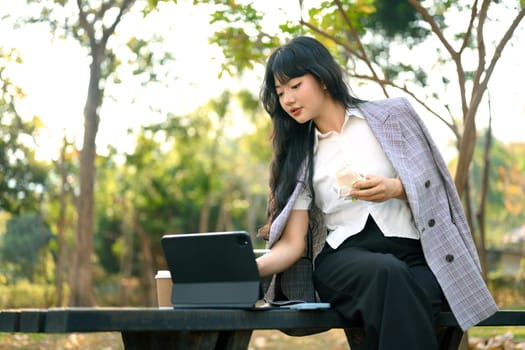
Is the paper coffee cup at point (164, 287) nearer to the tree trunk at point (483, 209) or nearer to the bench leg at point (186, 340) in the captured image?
the bench leg at point (186, 340)

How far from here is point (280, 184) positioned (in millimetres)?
3791

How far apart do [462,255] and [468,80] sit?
8.21 metres

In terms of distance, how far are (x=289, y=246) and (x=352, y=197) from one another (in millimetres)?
374

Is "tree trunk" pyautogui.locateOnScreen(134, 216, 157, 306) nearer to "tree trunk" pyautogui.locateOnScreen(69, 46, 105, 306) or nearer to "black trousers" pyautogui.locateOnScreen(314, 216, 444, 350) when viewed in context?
"tree trunk" pyautogui.locateOnScreen(69, 46, 105, 306)

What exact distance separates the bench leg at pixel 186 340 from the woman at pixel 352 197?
0.48 m

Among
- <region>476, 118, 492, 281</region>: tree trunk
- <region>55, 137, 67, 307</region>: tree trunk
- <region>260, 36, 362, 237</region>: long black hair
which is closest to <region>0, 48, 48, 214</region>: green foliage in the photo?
<region>55, 137, 67, 307</region>: tree trunk

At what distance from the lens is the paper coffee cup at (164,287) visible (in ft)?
11.4

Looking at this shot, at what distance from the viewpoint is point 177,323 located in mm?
2842

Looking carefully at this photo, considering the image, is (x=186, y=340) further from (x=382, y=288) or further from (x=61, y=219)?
(x=61, y=219)

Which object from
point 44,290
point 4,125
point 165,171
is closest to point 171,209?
point 165,171

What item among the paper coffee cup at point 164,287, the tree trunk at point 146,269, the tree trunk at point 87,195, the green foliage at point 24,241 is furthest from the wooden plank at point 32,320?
the tree trunk at point 146,269

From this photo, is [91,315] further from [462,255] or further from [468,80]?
[468,80]

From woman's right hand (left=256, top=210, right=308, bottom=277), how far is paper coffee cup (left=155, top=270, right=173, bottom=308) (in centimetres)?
37

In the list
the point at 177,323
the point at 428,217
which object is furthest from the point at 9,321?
the point at 428,217
